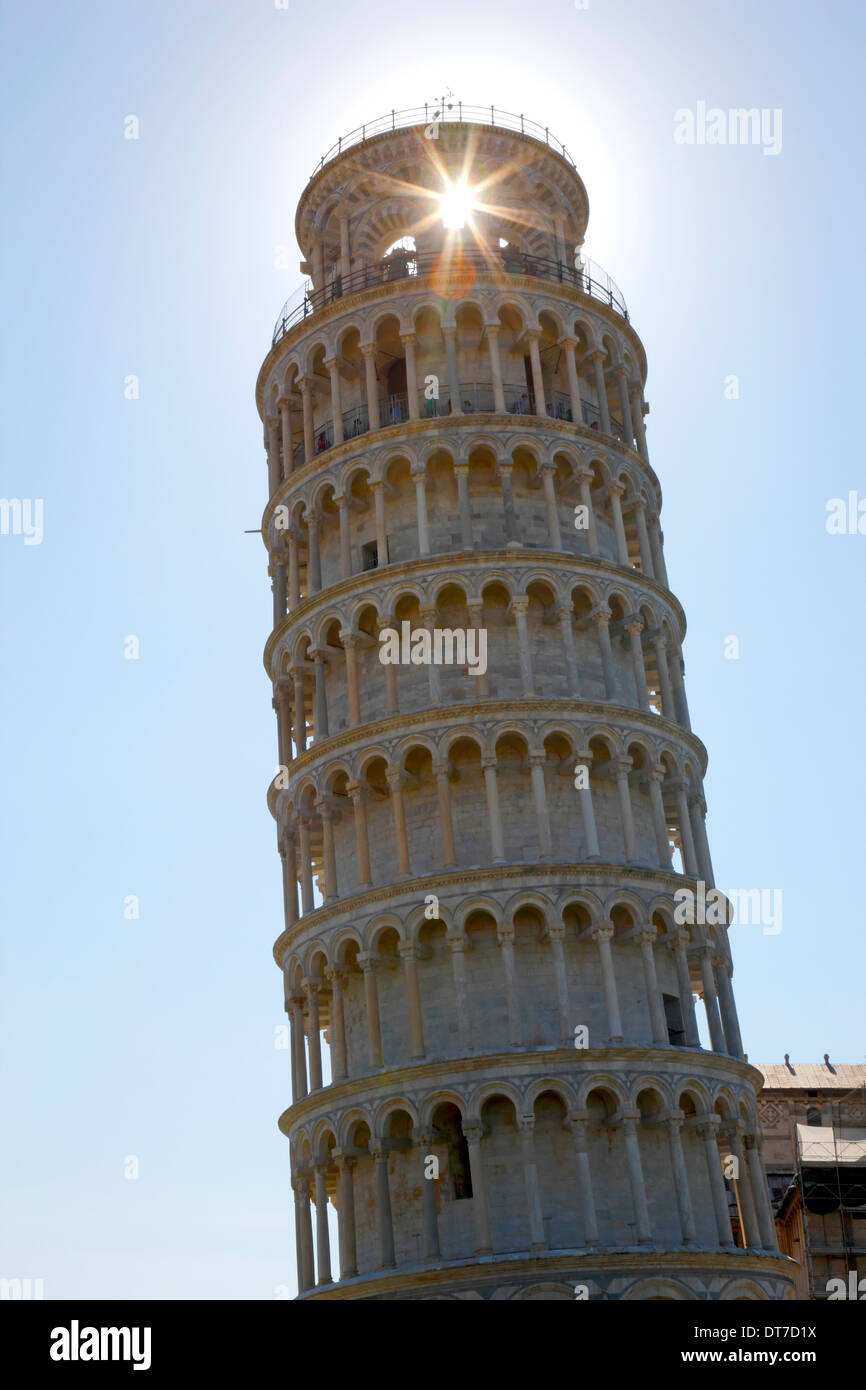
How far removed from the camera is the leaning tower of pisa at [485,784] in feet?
134

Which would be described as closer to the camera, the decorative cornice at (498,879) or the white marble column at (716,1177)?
the white marble column at (716,1177)

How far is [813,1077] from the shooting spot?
84.4 m

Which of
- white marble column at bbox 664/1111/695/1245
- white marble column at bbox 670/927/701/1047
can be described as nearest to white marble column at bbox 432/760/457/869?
white marble column at bbox 670/927/701/1047

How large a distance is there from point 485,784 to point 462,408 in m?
12.4

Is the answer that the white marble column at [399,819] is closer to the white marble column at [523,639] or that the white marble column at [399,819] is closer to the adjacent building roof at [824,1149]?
the white marble column at [523,639]

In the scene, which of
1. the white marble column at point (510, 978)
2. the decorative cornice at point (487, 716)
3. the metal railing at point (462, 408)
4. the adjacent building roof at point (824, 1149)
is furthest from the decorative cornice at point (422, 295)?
the adjacent building roof at point (824, 1149)

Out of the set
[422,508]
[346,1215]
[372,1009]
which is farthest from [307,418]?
[346,1215]

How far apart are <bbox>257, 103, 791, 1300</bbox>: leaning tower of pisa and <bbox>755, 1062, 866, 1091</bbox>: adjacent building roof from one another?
3634cm

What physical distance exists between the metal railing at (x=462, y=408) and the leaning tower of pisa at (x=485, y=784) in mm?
141

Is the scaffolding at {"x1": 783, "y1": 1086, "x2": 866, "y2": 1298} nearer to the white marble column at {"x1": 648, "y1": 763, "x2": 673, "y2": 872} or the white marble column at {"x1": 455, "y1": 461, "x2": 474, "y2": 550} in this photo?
the white marble column at {"x1": 648, "y1": 763, "x2": 673, "y2": 872}

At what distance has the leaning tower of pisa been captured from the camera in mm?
40938
